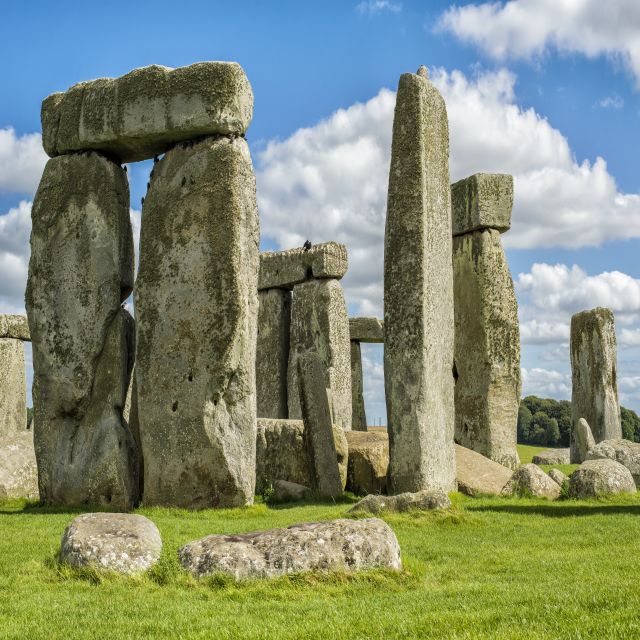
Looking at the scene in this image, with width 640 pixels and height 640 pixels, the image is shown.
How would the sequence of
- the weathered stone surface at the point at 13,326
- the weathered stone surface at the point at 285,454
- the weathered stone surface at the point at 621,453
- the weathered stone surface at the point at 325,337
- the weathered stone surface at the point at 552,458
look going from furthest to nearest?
the weathered stone surface at the point at 552,458 → the weathered stone surface at the point at 13,326 → the weathered stone surface at the point at 325,337 → the weathered stone surface at the point at 621,453 → the weathered stone surface at the point at 285,454

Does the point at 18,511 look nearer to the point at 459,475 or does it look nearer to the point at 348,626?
the point at 459,475

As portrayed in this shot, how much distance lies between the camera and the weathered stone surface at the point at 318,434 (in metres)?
13.9

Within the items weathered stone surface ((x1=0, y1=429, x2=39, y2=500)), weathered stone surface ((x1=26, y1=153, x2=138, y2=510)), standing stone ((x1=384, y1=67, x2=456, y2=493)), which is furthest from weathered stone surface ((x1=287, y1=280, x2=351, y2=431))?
weathered stone surface ((x1=26, y1=153, x2=138, y2=510))

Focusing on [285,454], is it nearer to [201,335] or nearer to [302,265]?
[201,335]

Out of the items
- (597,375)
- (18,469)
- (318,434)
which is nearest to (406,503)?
(318,434)

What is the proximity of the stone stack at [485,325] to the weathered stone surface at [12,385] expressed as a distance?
12270 millimetres

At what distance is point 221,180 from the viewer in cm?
1262

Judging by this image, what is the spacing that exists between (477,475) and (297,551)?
8297mm

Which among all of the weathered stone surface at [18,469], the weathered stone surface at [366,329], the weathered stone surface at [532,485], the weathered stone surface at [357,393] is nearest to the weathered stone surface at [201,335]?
the weathered stone surface at [18,469]

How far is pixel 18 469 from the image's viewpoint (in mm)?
14602

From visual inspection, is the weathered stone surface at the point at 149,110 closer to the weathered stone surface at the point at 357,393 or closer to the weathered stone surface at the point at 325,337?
the weathered stone surface at the point at 325,337

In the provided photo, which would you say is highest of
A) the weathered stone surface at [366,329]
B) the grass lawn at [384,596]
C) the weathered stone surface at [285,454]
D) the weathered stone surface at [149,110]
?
the weathered stone surface at [149,110]

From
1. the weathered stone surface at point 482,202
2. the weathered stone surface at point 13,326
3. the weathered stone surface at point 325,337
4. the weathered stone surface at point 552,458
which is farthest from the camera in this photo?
the weathered stone surface at point 552,458

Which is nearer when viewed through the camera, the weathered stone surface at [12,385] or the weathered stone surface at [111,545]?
the weathered stone surface at [111,545]
